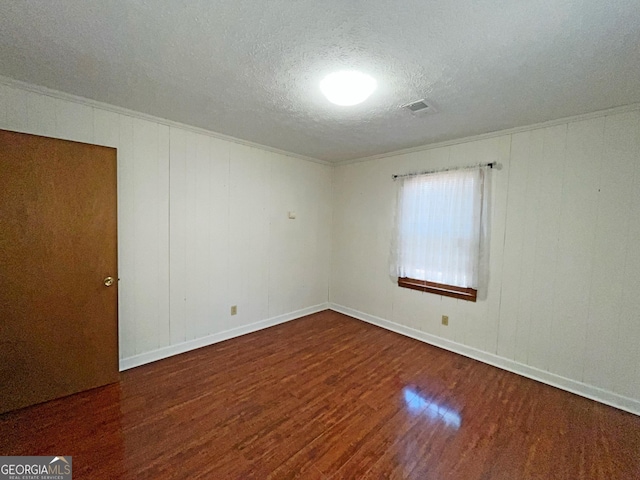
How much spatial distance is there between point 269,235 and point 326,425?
2.38 metres

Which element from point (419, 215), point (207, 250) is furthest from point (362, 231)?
point (207, 250)

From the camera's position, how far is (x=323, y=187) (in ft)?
14.4

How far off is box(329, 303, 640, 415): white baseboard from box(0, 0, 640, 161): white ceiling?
2.33m

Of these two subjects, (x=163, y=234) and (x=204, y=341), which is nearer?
(x=163, y=234)

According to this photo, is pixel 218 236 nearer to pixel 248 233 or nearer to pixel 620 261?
pixel 248 233

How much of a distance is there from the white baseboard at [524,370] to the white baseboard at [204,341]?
1.21m

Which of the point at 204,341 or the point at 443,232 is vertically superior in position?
the point at 443,232

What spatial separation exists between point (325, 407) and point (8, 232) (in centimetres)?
261

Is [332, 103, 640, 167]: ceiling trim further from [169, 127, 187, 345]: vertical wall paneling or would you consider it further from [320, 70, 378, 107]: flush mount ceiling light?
[169, 127, 187, 345]: vertical wall paneling

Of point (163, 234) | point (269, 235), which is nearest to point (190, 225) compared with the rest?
point (163, 234)

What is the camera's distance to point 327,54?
160 centimetres

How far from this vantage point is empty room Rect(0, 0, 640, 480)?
1.51m

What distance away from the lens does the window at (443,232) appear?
2943 mm

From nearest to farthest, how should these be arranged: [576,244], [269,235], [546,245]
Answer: [576,244] → [546,245] → [269,235]
